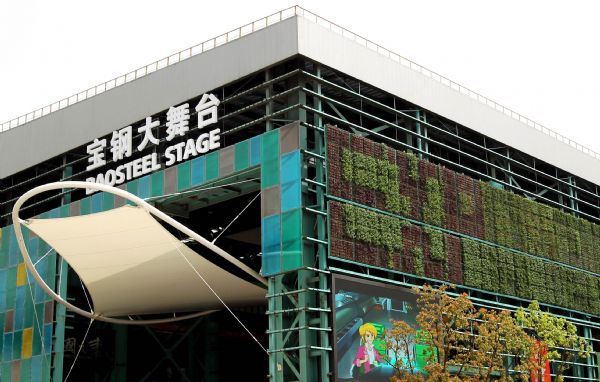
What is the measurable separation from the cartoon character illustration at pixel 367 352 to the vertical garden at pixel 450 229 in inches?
98.5

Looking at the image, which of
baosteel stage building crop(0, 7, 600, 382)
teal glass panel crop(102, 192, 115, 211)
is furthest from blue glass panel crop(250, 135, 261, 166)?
teal glass panel crop(102, 192, 115, 211)

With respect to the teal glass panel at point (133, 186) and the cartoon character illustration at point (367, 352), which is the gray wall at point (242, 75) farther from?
the cartoon character illustration at point (367, 352)

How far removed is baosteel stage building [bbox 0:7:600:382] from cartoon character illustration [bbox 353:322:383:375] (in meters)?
0.26

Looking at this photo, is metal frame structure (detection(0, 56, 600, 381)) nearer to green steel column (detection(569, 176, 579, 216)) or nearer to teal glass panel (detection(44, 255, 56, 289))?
green steel column (detection(569, 176, 579, 216))

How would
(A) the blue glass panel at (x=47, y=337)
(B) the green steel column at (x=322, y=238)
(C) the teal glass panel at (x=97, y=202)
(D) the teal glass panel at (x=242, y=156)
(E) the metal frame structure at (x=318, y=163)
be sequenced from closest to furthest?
(B) the green steel column at (x=322, y=238)
(E) the metal frame structure at (x=318, y=163)
(D) the teal glass panel at (x=242, y=156)
(C) the teal glass panel at (x=97, y=202)
(A) the blue glass panel at (x=47, y=337)

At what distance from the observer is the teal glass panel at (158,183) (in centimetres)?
3822

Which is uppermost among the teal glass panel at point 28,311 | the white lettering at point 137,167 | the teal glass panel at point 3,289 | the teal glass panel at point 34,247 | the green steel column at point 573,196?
the green steel column at point 573,196

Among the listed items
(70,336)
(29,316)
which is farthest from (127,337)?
(29,316)

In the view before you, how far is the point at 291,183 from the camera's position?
109 ft

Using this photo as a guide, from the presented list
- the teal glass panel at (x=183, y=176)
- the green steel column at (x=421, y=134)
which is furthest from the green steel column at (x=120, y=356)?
the green steel column at (x=421, y=134)

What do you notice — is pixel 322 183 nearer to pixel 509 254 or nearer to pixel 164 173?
pixel 164 173

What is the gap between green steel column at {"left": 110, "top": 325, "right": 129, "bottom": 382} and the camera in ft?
157

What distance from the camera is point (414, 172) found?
1481 inches

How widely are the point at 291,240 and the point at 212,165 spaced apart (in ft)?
18.4
